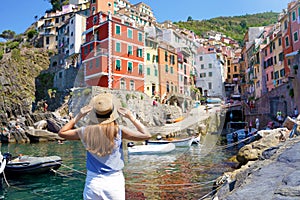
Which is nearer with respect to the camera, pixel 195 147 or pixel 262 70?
pixel 195 147

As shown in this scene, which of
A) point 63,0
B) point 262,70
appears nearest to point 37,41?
point 63,0

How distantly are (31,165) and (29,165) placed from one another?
0.07 meters

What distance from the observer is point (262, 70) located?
3447 centimetres

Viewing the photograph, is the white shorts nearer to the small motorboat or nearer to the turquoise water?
the turquoise water

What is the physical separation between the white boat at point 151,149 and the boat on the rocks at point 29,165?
5875mm

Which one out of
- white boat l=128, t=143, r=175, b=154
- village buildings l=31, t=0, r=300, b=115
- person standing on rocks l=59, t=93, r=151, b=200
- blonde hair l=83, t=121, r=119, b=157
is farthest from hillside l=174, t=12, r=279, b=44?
blonde hair l=83, t=121, r=119, b=157

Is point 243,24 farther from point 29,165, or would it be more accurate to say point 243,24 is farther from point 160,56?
point 29,165

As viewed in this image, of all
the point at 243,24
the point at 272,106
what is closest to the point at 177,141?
the point at 272,106

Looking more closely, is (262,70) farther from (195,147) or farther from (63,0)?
(63,0)

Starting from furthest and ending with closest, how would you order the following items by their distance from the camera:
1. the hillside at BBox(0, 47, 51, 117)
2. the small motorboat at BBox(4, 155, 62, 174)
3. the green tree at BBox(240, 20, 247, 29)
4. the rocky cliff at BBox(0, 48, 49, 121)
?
the green tree at BBox(240, 20, 247, 29)
the hillside at BBox(0, 47, 51, 117)
the rocky cliff at BBox(0, 48, 49, 121)
the small motorboat at BBox(4, 155, 62, 174)

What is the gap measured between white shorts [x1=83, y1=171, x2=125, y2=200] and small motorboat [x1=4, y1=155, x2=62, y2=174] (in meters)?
8.59

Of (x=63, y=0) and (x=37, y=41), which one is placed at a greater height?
(x=63, y=0)

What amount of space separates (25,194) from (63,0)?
221 ft

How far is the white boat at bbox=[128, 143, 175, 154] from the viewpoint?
51.4 ft
